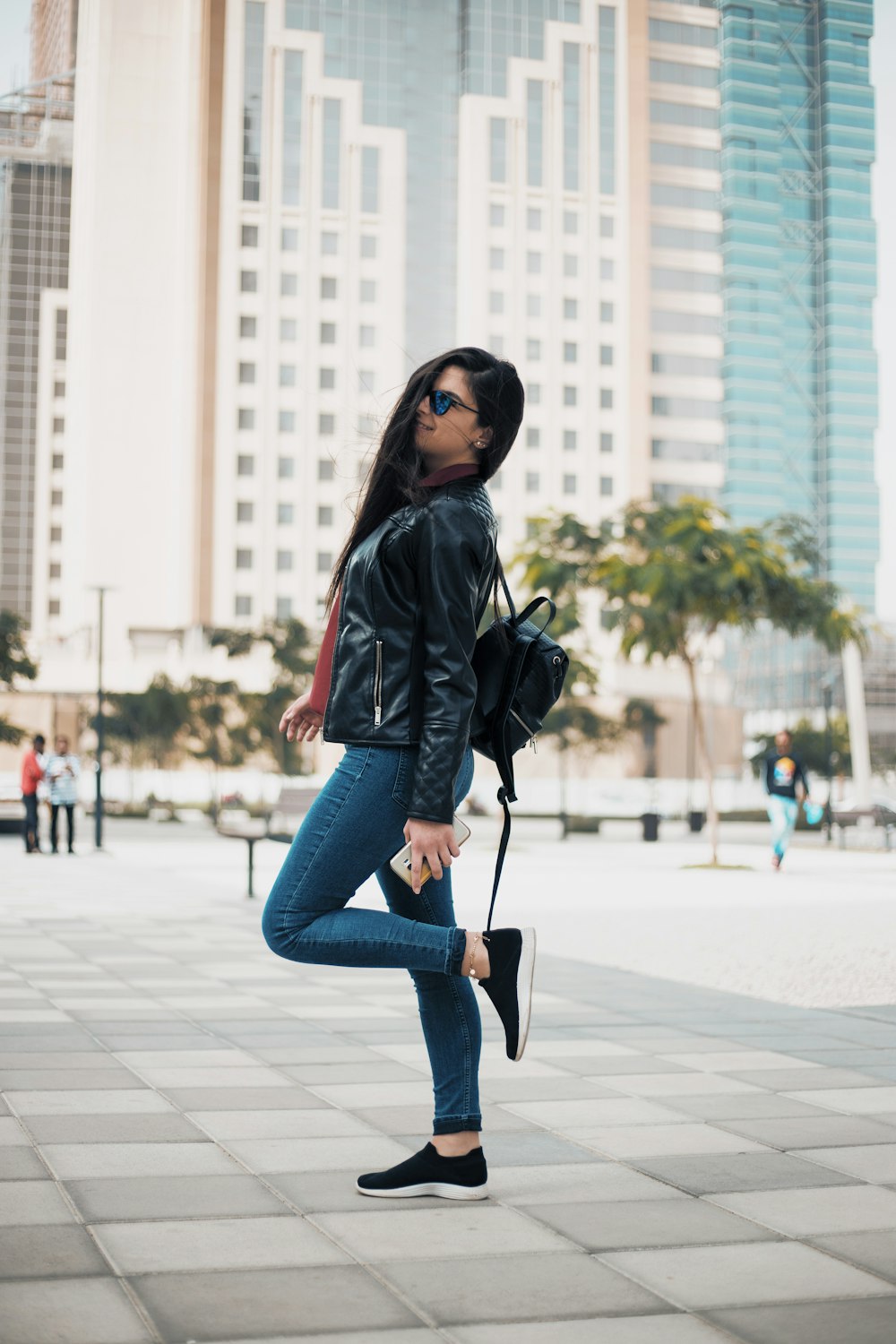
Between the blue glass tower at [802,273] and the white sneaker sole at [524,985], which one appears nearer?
the white sneaker sole at [524,985]

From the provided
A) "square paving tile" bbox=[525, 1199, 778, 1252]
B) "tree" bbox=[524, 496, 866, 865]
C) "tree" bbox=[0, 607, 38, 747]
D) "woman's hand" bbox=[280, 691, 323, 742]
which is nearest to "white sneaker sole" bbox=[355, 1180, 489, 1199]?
"square paving tile" bbox=[525, 1199, 778, 1252]

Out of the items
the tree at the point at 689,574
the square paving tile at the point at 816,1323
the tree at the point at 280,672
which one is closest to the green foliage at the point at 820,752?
the tree at the point at 280,672

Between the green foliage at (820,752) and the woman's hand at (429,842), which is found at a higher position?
the woman's hand at (429,842)

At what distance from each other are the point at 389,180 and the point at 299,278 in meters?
8.73

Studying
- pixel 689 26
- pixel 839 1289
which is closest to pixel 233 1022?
pixel 839 1289

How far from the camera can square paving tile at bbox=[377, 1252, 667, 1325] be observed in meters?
2.89

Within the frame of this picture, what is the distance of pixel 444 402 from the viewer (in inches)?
149

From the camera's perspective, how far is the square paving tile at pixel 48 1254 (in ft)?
10.1

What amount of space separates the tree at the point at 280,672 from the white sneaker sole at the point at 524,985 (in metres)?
46.1

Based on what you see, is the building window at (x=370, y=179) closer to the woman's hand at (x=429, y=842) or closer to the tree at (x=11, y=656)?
the tree at (x=11, y=656)

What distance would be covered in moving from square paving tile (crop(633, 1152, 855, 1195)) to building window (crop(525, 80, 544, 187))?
98501 mm

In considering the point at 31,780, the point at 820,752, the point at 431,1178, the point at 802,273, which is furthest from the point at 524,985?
the point at 802,273

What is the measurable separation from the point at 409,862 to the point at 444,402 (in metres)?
1.08

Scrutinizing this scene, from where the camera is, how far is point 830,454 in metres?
178
